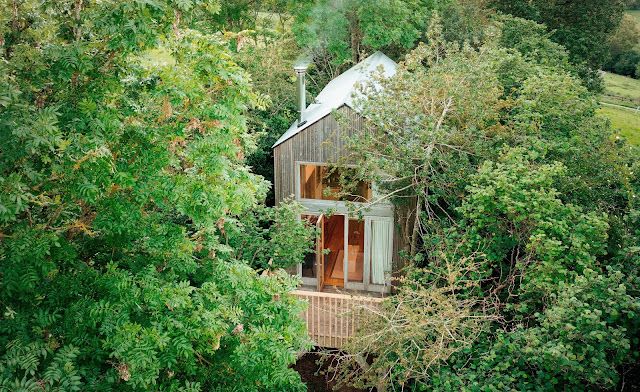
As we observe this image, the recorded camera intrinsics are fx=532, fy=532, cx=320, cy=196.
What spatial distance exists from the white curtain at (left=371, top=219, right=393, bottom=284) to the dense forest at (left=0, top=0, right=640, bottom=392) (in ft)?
6.77

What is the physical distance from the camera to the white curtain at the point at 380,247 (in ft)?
44.3

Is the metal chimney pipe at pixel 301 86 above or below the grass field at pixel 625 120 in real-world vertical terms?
above

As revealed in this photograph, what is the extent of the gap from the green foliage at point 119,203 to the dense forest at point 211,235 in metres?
0.03

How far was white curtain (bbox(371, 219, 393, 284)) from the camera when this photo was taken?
13500mm

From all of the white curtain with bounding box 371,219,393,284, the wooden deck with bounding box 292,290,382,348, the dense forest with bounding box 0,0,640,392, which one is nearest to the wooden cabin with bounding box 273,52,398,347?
the white curtain with bounding box 371,219,393,284

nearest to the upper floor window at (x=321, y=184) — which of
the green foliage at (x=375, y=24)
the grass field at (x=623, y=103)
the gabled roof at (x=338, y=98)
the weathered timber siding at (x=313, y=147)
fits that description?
the weathered timber siding at (x=313, y=147)

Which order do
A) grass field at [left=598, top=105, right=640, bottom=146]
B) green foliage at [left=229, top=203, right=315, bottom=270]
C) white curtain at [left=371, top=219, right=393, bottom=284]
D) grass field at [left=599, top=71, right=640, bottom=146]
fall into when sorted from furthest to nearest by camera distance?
grass field at [left=599, top=71, right=640, bottom=146] < grass field at [left=598, top=105, right=640, bottom=146] < white curtain at [left=371, top=219, right=393, bottom=284] < green foliage at [left=229, top=203, right=315, bottom=270]

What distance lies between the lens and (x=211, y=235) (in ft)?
27.6

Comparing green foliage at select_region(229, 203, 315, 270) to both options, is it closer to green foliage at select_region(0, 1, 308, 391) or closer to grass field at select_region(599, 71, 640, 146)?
green foliage at select_region(0, 1, 308, 391)

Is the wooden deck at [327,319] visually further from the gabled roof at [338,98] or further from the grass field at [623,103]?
the grass field at [623,103]

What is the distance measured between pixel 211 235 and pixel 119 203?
1.87m

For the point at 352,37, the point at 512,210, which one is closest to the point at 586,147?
the point at 512,210

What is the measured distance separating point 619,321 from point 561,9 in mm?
18412

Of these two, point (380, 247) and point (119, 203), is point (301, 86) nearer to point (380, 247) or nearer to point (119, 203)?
point (380, 247)
